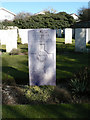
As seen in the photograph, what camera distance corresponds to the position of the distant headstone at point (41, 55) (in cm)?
569

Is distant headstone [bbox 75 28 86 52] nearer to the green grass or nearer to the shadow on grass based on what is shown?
the shadow on grass

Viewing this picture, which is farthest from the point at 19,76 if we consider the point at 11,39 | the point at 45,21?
the point at 45,21

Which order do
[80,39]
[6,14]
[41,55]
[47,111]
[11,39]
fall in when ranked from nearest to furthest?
[47,111], [41,55], [80,39], [11,39], [6,14]

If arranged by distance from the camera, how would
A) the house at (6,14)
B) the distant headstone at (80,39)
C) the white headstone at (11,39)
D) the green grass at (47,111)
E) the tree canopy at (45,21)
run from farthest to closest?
the house at (6,14)
the tree canopy at (45,21)
the white headstone at (11,39)
the distant headstone at (80,39)
the green grass at (47,111)

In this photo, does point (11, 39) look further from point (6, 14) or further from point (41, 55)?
point (6, 14)

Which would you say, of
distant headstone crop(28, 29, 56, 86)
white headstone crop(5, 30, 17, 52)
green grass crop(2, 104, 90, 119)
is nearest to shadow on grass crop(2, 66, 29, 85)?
distant headstone crop(28, 29, 56, 86)

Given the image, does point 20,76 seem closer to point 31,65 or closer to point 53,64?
point 31,65

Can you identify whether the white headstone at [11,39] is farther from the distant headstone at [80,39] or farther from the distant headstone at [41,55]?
the distant headstone at [41,55]

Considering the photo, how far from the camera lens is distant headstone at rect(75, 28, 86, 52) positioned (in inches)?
462

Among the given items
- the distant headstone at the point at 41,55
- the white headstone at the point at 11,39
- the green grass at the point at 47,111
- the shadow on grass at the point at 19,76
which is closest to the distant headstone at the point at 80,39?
the white headstone at the point at 11,39

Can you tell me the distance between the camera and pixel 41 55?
5734 mm

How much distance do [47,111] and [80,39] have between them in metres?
8.61

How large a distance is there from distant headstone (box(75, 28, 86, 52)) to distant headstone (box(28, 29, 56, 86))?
6.41 metres

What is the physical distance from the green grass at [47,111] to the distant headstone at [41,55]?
5.39ft
